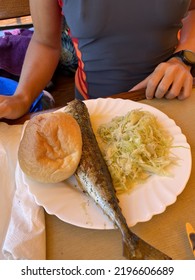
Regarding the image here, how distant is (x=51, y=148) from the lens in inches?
25.5

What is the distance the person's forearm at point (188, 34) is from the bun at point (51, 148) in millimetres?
631

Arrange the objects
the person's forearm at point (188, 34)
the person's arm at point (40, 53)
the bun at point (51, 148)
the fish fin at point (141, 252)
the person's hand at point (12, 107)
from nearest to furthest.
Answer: the fish fin at point (141, 252), the bun at point (51, 148), the person's hand at point (12, 107), the person's arm at point (40, 53), the person's forearm at point (188, 34)

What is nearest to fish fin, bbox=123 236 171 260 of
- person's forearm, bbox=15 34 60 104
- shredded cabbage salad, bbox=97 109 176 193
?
shredded cabbage salad, bbox=97 109 176 193

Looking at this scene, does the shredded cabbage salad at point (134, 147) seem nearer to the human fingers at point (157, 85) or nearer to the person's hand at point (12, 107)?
the human fingers at point (157, 85)

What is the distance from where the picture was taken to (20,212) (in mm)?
596

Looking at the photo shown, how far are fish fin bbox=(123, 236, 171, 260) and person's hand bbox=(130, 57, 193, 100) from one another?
0.48 m

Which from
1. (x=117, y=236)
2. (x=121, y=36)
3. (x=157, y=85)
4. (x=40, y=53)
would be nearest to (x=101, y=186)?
(x=117, y=236)

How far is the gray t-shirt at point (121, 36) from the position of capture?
0.90 meters

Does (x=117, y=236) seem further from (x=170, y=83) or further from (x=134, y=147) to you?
(x=170, y=83)

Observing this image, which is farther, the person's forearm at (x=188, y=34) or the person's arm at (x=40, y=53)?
the person's forearm at (x=188, y=34)

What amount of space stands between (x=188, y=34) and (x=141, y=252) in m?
0.90

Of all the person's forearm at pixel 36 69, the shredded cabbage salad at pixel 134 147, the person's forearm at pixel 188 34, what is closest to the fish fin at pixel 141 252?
the shredded cabbage salad at pixel 134 147

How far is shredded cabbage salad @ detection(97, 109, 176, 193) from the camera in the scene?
635 millimetres
